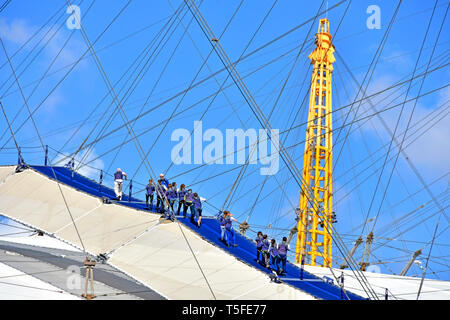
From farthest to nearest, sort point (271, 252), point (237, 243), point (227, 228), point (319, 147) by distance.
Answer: point (319, 147) < point (237, 243) < point (227, 228) < point (271, 252)

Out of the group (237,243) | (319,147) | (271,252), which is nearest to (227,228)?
(271,252)

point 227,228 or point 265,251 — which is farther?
point 227,228

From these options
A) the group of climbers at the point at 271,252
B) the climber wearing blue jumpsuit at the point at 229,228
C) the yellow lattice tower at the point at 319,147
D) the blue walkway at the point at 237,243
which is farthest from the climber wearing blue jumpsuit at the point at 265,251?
the yellow lattice tower at the point at 319,147

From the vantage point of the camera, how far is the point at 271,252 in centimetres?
1922

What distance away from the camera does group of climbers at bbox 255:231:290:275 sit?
1908cm

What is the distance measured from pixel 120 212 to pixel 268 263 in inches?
226

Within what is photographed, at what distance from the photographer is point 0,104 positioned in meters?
19.6

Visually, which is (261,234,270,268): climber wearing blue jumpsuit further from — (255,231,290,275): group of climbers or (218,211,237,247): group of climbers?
(218,211,237,247): group of climbers

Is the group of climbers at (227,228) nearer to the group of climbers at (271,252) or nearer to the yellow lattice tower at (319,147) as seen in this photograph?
the group of climbers at (271,252)

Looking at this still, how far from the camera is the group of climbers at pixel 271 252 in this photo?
1908 centimetres

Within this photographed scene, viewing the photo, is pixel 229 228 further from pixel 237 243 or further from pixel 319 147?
pixel 319 147
